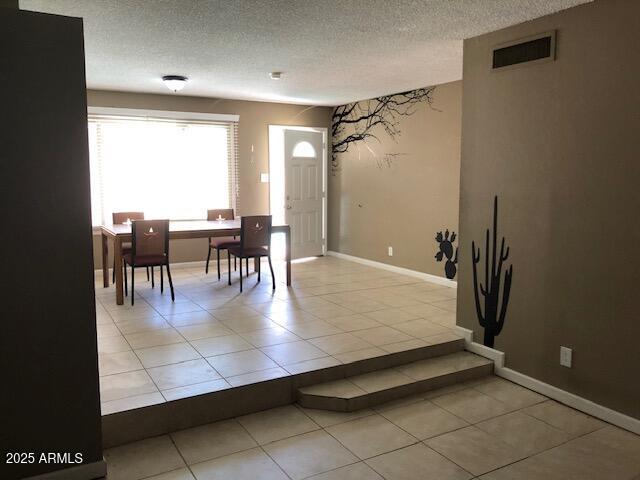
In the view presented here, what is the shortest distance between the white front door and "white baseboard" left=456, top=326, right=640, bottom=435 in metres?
3.78

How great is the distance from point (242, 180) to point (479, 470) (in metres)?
5.22

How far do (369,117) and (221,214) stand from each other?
2338 mm

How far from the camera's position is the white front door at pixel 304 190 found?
7254 mm

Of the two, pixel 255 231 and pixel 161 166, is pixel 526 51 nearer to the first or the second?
pixel 255 231

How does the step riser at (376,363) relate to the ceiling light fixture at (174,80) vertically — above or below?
below

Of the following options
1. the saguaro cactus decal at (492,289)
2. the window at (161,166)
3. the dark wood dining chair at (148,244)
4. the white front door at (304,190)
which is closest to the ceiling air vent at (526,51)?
the saguaro cactus decal at (492,289)

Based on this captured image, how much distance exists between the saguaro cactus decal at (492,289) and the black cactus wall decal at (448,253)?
1.72 meters

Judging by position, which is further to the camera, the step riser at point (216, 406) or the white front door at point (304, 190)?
the white front door at point (304, 190)

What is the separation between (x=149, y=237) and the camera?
4988mm

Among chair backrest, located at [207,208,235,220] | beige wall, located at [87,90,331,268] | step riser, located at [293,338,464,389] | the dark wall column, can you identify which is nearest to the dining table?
chair backrest, located at [207,208,235,220]

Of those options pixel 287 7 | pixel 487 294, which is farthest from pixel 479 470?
pixel 287 7

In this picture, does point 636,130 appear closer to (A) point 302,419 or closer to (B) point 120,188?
(A) point 302,419

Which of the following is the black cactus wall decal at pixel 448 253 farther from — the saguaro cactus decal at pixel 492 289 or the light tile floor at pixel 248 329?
the saguaro cactus decal at pixel 492 289

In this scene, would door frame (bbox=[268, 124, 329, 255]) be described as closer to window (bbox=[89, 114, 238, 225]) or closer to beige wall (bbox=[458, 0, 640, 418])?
window (bbox=[89, 114, 238, 225])
